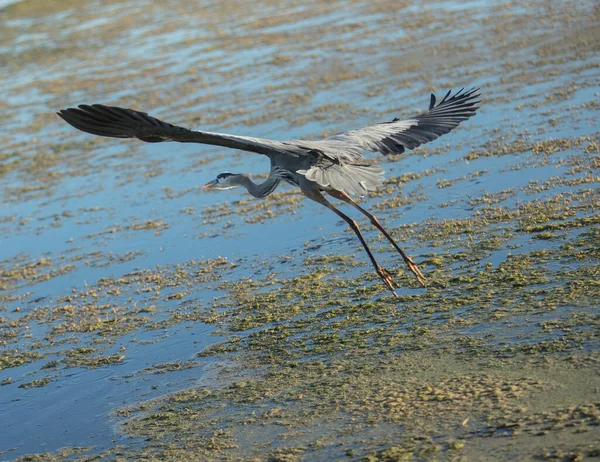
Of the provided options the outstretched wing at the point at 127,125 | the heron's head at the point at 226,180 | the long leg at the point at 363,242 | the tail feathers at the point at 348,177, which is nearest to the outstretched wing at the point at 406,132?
the tail feathers at the point at 348,177

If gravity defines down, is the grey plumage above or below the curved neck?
above

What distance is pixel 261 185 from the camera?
7.03m

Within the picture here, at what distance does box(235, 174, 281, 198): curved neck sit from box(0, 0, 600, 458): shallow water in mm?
793

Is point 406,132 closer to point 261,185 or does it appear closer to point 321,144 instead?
point 321,144

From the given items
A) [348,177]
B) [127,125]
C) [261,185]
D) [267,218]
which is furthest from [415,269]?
[267,218]

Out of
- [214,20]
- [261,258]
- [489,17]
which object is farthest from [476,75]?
[214,20]

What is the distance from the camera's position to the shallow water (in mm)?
6027

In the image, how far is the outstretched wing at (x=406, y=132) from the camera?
248 inches

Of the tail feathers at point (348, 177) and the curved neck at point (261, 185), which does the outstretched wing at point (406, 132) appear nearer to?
the tail feathers at point (348, 177)

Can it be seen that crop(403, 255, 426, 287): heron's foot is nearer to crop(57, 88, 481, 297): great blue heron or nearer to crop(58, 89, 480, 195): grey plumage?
crop(57, 88, 481, 297): great blue heron

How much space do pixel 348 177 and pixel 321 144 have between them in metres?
0.61

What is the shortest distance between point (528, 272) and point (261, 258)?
260cm

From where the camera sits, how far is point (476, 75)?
41.4ft

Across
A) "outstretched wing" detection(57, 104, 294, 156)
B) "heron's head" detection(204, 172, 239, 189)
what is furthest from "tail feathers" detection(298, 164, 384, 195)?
"heron's head" detection(204, 172, 239, 189)
